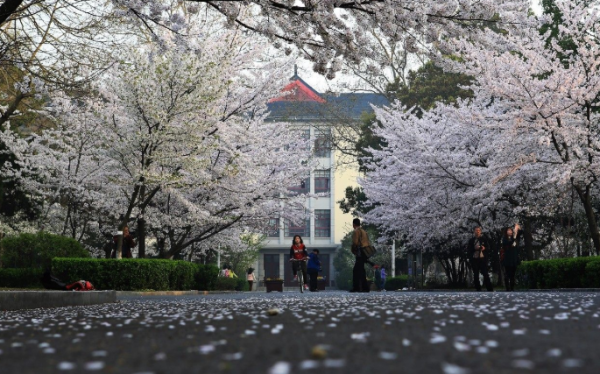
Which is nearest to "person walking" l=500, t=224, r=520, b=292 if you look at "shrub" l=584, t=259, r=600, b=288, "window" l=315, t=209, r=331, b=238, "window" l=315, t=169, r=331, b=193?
"shrub" l=584, t=259, r=600, b=288

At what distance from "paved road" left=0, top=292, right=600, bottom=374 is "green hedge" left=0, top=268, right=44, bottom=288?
57.0ft

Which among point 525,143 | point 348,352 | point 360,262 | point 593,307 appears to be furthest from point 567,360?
point 525,143

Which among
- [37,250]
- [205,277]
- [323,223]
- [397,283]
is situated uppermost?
[323,223]

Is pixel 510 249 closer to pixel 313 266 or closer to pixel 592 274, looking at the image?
pixel 592 274

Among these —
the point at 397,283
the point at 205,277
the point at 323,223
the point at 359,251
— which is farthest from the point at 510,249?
the point at 323,223

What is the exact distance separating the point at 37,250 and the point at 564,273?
16.1 m

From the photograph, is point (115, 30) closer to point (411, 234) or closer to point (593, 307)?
point (593, 307)

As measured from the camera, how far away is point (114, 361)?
4691mm

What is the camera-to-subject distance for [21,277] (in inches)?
1008

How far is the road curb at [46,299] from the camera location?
12.6 m

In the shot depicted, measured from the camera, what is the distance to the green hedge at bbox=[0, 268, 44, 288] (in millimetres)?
25297

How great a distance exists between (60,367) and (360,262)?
16.2 meters

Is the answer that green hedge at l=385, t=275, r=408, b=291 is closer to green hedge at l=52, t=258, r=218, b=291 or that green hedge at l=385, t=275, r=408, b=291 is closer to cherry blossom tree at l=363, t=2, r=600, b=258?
cherry blossom tree at l=363, t=2, r=600, b=258

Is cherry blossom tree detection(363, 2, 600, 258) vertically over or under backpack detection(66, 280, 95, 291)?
over
